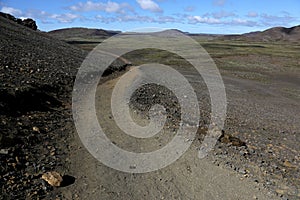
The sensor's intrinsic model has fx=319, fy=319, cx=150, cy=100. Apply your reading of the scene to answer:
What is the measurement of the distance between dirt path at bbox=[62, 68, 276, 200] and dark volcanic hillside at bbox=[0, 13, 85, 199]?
1.76ft

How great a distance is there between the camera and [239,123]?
39.8 feet

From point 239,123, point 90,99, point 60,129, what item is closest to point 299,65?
point 239,123

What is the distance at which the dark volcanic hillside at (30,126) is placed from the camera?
5.64 metres

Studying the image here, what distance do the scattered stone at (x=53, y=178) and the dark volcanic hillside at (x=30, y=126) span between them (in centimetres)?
12

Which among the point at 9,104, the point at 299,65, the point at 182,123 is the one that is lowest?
the point at 299,65

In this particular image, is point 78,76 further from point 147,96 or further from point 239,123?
point 239,123

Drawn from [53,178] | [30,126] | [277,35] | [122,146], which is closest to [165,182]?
[122,146]

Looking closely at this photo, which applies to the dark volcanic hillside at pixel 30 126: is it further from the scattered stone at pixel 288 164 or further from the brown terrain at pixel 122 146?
the scattered stone at pixel 288 164

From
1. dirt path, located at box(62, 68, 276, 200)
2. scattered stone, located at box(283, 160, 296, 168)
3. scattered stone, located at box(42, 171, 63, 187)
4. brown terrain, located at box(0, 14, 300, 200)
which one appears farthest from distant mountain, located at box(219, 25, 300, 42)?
scattered stone, located at box(42, 171, 63, 187)

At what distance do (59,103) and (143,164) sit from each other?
4982mm

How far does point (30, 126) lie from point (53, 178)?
264 cm

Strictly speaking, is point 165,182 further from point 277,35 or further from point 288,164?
point 277,35

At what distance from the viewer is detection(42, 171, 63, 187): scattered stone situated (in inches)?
222

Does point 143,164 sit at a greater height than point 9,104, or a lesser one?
lesser
